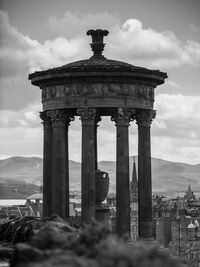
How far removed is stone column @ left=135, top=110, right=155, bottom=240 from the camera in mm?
35688

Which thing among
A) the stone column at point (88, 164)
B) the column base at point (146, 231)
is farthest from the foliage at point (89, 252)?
the column base at point (146, 231)

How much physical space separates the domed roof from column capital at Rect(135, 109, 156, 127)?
1.29 m

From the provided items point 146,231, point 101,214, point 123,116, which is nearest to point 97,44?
point 123,116

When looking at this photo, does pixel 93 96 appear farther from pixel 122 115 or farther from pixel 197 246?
pixel 197 246

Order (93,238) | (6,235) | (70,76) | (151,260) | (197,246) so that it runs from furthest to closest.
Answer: (197,246) → (70,76) → (6,235) → (93,238) → (151,260)

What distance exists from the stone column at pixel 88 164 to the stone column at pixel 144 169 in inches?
95.1

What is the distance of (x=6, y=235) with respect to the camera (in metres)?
31.8

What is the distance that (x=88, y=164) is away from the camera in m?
34.1

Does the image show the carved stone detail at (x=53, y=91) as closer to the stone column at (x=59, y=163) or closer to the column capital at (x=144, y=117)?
the stone column at (x=59, y=163)

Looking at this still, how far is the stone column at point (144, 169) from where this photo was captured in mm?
35688

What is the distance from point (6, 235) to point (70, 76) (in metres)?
6.43

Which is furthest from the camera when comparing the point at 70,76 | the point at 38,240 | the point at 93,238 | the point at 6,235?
the point at 70,76

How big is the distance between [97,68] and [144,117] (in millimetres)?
3225

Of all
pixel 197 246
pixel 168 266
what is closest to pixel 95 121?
pixel 168 266
